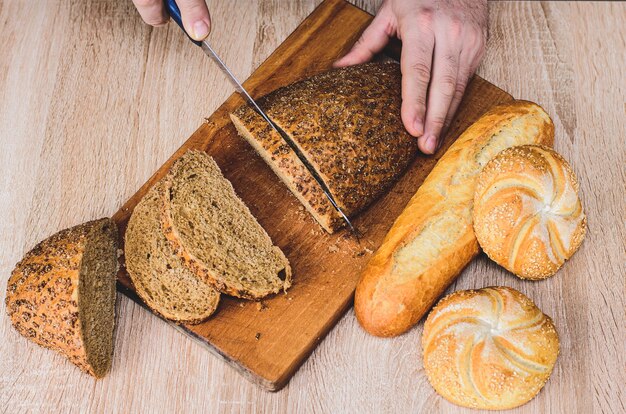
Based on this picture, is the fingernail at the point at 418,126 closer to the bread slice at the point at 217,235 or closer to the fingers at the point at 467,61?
the fingers at the point at 467,61

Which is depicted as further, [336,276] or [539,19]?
[539,19]

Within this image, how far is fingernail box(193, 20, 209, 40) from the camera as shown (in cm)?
307

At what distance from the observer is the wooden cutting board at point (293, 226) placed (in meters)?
3.03

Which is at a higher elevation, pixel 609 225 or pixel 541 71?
pixel 541 71

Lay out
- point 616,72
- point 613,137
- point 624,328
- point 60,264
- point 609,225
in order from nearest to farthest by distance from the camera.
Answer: point 60,264, point 624,328, point 609,225, point 613,137, point 616,72

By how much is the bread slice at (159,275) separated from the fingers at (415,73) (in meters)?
1.16

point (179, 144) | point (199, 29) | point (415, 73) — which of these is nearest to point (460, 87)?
point (415, 73)

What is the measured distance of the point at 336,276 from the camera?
125 inches

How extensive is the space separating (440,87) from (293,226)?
931 millimetres

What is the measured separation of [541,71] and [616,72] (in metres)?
0.39

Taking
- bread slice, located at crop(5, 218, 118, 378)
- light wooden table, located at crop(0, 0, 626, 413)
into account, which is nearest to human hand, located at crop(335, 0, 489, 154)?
light wooden table, located at crop(0, 0, 626, 413)

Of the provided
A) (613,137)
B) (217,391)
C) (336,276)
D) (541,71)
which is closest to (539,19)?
(541,71)

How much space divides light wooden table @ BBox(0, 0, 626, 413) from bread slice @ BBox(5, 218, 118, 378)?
13 centimetres

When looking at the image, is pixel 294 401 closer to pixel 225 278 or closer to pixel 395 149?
pixel 225 278
